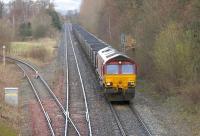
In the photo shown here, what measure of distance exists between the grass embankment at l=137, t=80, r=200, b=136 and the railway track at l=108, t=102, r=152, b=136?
4.92ft

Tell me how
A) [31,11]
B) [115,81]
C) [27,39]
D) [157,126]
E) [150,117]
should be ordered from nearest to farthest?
[157,126], [150,117], [115,81], [27,39], [31,11]

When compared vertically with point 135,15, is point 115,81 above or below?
below

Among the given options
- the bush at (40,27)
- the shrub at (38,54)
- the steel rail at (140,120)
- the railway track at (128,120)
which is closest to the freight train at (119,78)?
the railway track at (128,120)

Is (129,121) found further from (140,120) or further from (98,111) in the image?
(98,111)

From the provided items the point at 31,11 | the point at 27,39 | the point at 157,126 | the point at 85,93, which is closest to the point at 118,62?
the point at 85,93

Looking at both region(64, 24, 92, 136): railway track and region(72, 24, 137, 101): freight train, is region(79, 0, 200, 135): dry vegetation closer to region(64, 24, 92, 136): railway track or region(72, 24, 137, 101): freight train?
region(72, 24, 137, 101): freight train

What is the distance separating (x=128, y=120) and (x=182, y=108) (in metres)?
3.11

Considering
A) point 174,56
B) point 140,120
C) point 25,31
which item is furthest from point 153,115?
point 25,31

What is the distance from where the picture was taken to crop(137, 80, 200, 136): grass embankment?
791 inches

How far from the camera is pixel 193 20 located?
996 inches

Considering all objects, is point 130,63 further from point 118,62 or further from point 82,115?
point 82,115

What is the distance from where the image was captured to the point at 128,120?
21.6 meters

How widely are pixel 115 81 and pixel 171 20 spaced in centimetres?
578

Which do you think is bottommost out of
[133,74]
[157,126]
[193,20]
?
[157,126]
